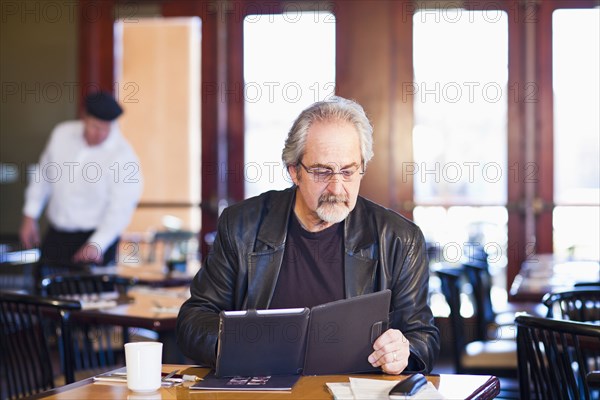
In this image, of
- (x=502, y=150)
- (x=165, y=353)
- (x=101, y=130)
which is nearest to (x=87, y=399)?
(x=165, y=353)

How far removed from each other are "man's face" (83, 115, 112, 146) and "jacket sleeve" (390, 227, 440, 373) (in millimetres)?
3886

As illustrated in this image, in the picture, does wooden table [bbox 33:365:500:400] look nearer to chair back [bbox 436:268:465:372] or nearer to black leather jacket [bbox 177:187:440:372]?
black leather jacket [bbox 177:187:440:372]

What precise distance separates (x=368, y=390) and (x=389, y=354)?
10.4 inches

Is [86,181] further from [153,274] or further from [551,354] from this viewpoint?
[551,354]

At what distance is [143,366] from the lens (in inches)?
81.9

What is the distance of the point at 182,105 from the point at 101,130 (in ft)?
5.15

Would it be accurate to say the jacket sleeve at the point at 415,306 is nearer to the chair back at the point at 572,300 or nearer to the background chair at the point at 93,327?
the chair back at the point at 572,300

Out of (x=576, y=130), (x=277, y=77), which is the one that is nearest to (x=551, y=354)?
(x=576, y=130)

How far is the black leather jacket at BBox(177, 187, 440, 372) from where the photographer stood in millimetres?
2629

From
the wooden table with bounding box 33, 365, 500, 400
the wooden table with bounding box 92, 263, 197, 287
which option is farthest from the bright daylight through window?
the wooden table with bounding box 33, 365, 500, 400

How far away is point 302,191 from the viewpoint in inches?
109

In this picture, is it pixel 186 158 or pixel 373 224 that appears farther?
pixel 186 158

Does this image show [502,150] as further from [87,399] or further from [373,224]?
[87,399]

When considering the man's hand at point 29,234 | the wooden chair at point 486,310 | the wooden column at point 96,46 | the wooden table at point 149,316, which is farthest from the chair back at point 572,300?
the wooden column at point 96,46
